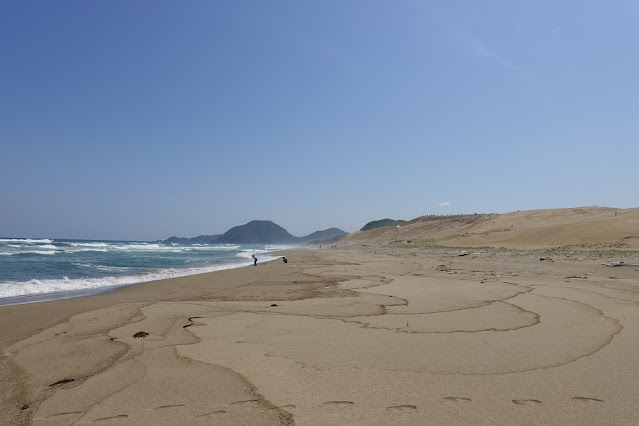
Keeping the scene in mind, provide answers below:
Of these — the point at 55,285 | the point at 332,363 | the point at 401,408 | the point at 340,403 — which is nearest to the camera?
the point at 401,408

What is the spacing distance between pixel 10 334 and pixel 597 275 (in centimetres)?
1513

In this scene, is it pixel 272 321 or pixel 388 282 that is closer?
pixel 272 321

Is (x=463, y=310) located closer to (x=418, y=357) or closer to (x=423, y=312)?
(x=423, y=312)

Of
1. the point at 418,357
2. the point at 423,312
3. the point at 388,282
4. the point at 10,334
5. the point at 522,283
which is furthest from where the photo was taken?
the point at 388,282

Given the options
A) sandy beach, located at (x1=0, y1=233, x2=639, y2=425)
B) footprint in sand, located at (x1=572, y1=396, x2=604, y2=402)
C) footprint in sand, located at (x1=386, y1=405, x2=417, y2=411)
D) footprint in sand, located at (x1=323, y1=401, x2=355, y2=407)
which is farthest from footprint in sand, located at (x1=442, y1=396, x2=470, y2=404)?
footprint in sand, located at (x1=572, y1=396, x2=604, y2=402)

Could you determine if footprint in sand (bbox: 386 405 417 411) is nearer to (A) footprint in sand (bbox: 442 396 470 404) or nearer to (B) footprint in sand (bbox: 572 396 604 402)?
(A) footprint in sand (bbox: 442 396 470 404)

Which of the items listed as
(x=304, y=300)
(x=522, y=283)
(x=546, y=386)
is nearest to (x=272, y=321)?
(x=304, y=300)

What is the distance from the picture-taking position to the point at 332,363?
4.12 m

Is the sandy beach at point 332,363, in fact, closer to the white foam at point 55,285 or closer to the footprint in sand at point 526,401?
the footprint in sand at point 526,401

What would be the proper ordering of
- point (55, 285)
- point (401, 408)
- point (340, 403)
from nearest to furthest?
point (401, 408)
point (340, 403)
point (55, 285)

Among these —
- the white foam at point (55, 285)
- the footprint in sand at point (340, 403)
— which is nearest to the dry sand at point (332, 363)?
the footprint in sand at point (340, 403)

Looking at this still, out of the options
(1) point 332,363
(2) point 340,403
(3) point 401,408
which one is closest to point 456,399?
(3) point 401,408

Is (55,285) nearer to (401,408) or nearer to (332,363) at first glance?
(332,363)

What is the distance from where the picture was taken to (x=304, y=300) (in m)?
8.83
